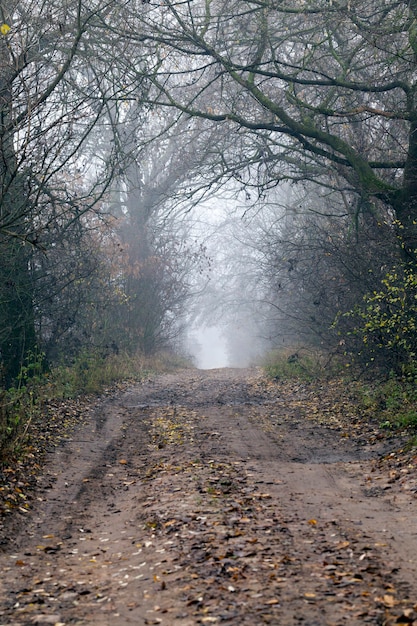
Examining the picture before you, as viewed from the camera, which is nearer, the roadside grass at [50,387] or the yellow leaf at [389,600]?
the yellow leaf at [389,600]

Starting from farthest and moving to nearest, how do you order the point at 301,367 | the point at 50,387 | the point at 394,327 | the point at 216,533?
the point at 301,367 → the point at 50,387 → the point at 394,327 → the point at 216,533

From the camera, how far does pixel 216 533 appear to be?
21.0 feet

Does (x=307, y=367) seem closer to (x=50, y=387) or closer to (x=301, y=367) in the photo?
(x=301, y=367)

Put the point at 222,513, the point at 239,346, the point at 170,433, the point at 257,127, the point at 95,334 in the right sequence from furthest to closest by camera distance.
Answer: the point at 239,346 < the point at 95,334 < the point at 257,127 < the point at 170,433 < the point at 222,513

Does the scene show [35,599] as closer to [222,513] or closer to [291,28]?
[222,513]

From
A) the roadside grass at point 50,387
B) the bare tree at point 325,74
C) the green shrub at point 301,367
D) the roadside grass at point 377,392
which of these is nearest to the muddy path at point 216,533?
the roadside grass at point 377,392

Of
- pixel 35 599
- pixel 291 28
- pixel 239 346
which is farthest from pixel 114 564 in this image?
pixel 239 346

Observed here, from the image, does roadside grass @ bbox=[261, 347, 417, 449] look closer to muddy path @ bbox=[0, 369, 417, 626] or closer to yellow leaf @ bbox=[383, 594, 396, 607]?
muddy path @ bbox=[0, 369, 417, 626]

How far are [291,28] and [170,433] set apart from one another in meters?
9.18

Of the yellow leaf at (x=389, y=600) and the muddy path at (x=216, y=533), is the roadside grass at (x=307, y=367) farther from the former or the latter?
the yellow leaf at (x=389, y=600)

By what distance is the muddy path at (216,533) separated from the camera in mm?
4910

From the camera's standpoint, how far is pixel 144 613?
491cm

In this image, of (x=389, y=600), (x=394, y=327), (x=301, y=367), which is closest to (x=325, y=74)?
(x=394, y=327)

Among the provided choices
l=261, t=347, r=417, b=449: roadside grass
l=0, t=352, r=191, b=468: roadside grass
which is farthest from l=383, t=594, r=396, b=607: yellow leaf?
l=0, t=352, r=191, b=468: roadside grass
